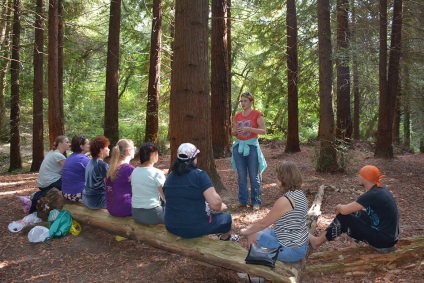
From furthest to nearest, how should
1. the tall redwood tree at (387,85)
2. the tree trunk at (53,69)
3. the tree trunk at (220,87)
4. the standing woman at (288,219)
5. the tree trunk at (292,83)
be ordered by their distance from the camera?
the tree trunk at (292,83) < the tall redwood tree at (387,85) < the tree trunk at (53,69) < the tree trunk at (220,87) < the standing woman at (288,219)

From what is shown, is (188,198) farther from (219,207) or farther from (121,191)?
(121,191)

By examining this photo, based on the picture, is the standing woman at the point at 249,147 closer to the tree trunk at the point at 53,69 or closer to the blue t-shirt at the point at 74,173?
the blue t-shirt at the point at 74,173

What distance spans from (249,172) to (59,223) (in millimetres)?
3139

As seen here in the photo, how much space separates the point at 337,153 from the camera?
917 centimetres

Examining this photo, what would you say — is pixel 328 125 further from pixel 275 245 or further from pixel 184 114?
pixel 275 245

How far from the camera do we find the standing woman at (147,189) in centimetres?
450

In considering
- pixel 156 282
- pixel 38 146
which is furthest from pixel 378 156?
pixel 38 146

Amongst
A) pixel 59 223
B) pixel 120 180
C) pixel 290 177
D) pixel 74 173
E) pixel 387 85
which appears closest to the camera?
pixel 290 177

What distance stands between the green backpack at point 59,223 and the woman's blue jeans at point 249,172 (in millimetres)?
2848

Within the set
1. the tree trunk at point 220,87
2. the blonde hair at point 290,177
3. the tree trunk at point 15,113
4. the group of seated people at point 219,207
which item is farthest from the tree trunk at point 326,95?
the tree trunk at point 15,113

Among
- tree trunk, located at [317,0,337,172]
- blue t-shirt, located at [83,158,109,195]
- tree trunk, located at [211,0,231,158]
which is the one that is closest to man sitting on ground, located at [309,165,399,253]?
blue t-shirt, located at [83,158,109,195]

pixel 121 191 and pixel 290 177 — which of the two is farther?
pixel 121 191

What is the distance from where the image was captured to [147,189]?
4.52 meters

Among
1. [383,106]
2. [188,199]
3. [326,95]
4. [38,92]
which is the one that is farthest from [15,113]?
[383,106]
